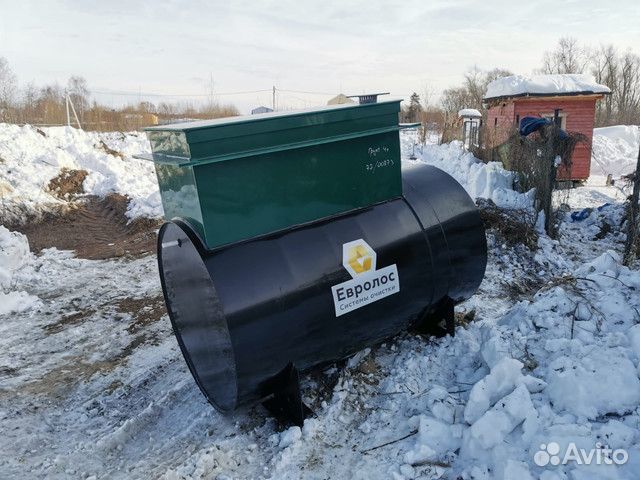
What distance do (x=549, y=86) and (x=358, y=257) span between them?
625 inches

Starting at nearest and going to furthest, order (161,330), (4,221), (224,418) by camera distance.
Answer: (224,418)
(161,330)
(4,221)

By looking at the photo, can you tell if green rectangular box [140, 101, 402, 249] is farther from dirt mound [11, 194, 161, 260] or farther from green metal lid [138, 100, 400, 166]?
dirt mound [11, 194, 161, 260]

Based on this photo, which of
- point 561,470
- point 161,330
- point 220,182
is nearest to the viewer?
point 561,470

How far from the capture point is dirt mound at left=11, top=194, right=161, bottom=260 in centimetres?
983

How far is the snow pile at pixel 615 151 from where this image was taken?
20.1 m

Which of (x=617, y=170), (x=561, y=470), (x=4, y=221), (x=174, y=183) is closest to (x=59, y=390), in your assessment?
(x=174, y=183)

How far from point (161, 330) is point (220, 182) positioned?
347 cm

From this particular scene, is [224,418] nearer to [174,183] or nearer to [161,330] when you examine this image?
[174,183]

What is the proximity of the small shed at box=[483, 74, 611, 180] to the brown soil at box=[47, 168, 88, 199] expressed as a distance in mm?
13580

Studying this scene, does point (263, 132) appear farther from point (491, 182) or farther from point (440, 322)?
point (491, 182)

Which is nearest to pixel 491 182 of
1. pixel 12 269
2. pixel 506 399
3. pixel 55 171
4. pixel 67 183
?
pixel 506 399

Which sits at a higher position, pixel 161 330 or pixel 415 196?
pixel 415 196

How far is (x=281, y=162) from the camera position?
11.1ft

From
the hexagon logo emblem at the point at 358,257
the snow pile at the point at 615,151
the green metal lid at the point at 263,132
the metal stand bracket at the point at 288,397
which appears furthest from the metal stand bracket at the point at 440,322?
the snow pile at the point at 615,151
